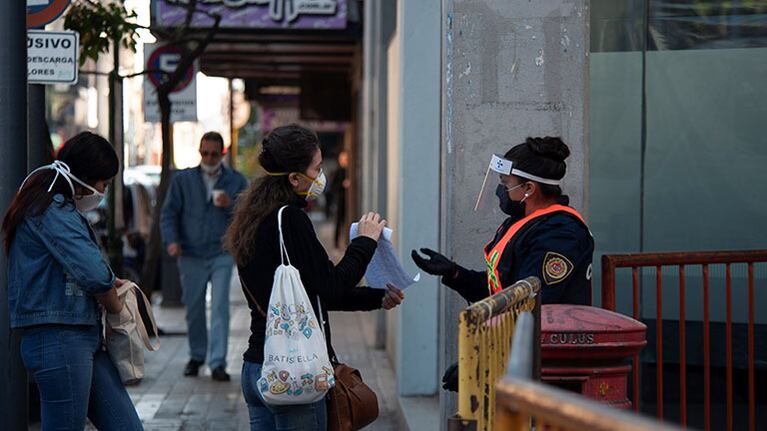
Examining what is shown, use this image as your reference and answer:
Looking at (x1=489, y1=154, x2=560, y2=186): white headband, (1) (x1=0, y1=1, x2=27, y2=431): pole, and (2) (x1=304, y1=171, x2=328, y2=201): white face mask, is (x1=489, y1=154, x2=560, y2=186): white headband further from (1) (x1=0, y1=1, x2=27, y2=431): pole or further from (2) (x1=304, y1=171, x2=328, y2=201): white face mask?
(1) (x1=0, y1=1, x2=27, y2=431): pole

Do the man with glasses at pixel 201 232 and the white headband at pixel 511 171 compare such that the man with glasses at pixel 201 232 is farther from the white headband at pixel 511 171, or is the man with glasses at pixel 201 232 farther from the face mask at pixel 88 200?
the white headband at pixel 511 171

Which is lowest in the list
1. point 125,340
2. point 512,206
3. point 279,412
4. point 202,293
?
point 202,293

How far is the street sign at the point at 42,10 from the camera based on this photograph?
779cm

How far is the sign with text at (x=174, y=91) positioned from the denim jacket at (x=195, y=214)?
282 centimetres

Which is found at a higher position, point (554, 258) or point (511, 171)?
point (511, 171)

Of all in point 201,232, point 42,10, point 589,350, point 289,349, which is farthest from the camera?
point 201,232

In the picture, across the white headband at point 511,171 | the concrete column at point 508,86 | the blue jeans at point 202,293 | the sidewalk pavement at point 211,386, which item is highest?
the concrete column at point 508,86

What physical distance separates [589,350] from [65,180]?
2.20 m

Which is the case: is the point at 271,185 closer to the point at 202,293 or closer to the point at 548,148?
the point at 548,148

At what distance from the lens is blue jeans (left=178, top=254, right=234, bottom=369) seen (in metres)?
10.6

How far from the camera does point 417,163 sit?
28.5 ft

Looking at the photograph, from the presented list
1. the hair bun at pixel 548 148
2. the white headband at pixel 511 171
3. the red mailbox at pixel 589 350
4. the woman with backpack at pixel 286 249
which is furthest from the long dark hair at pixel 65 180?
the red mailbox at pixel 589 350

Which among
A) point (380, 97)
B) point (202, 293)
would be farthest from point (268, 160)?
point (380, 97)

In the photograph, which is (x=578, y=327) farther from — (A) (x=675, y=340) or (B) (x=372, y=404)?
(A) (x=675, y=340)
